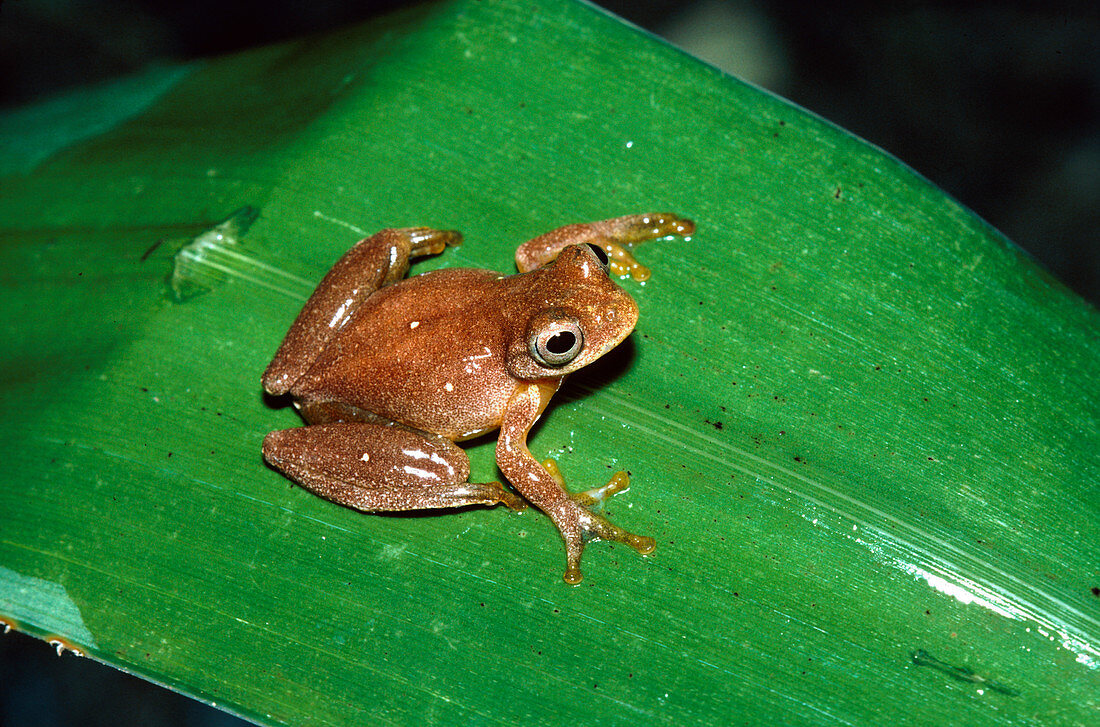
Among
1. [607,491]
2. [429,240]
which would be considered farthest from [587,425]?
[429,240]

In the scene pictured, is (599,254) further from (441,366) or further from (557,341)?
(441,366)

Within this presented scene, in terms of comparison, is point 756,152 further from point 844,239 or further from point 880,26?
point 880,26

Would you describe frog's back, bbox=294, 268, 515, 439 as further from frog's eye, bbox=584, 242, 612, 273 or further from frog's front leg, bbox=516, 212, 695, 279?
frog's eye, bbox=584, 242, 612, 273

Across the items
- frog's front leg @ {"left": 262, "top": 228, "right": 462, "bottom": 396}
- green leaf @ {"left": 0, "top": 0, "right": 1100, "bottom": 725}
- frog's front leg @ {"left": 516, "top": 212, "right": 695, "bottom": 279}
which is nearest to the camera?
green leaf @ {"left": 0, "top": 0, "right": 1100, "bottom": 725}

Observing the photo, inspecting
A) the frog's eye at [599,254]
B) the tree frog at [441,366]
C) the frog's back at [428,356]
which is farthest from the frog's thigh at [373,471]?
the frog's eye at [599,254]

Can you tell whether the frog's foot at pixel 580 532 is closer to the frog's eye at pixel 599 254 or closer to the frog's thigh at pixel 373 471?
the frog's thigh at pixel 373 471

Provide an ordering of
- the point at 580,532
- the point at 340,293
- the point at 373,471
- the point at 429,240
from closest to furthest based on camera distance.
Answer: the point at 580,532 → the point at 373,471 → the point at 340,293 → the point at 429,240

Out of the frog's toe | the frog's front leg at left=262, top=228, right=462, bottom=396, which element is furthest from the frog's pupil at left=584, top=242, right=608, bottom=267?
the frog's toe

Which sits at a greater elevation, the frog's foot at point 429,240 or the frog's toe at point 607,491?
the frog's foot at point 429,240
